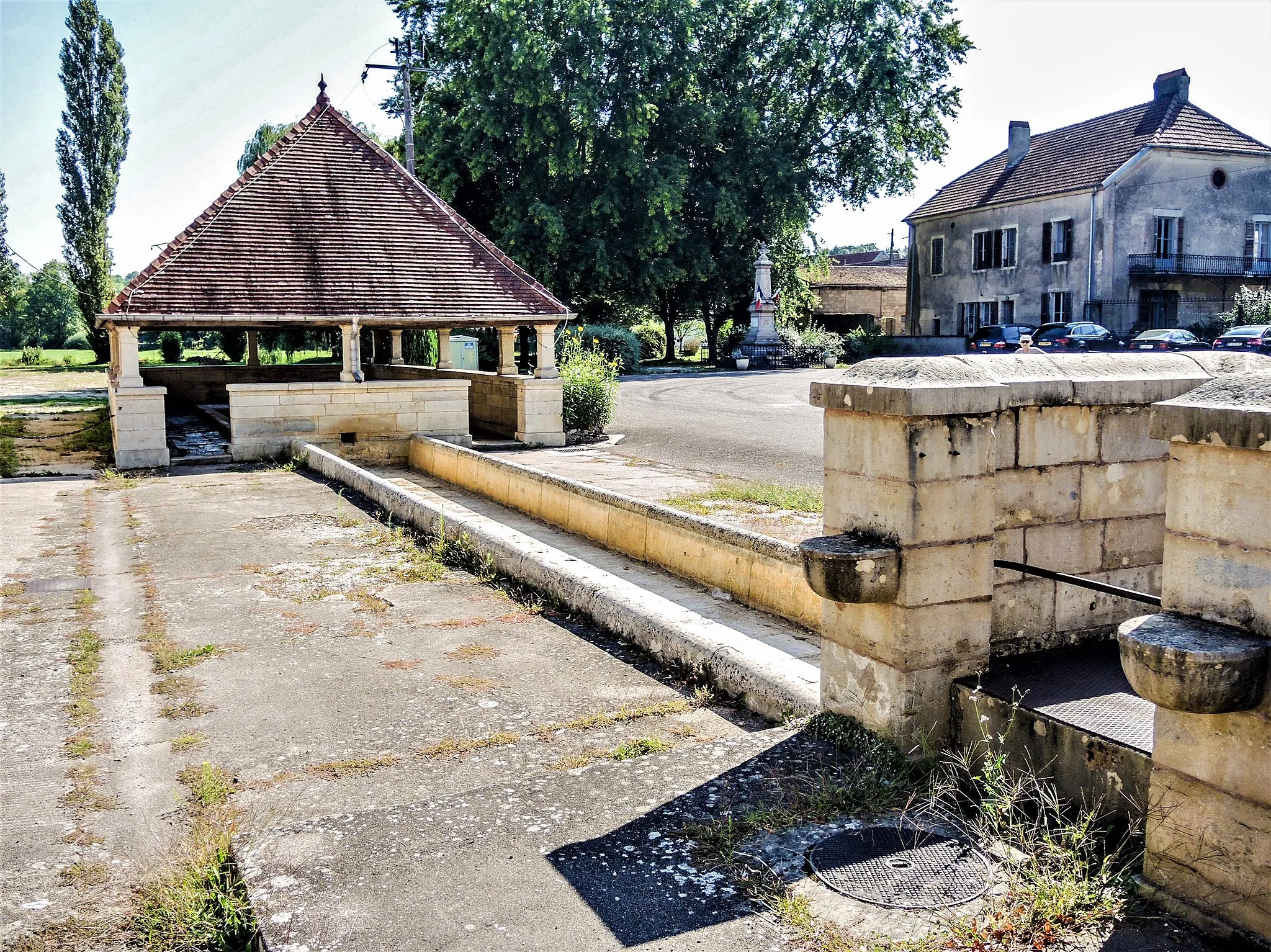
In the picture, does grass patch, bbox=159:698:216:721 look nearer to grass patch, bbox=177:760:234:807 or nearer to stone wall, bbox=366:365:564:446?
grass patch, bbox=177:760:234:807

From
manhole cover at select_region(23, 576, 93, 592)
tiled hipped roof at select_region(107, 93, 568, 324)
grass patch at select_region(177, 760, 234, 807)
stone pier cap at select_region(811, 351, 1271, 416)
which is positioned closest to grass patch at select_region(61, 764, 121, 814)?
grass patch at select_region(177, 760, 234, 807)

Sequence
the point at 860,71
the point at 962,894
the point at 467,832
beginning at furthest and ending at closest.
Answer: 1. the point at 860,71
2. the point at 467,832
3. the point at 962,894

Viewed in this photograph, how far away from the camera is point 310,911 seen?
142 inches

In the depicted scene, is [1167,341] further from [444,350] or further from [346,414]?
[346,414]

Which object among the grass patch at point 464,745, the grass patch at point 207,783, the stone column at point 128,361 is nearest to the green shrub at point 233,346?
the stone column at point 128,361

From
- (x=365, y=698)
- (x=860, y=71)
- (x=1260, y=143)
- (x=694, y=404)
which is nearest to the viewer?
(x=365, y=698)

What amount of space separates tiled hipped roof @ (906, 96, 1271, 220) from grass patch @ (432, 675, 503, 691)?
3932cm

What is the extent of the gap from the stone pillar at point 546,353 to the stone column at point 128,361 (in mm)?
6498

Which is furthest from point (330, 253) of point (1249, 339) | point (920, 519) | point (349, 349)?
point (1249, 339)

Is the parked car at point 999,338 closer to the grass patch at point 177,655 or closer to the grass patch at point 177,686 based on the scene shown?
the grass patch at point 177,655

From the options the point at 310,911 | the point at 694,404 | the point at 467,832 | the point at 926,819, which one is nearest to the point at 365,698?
the point at 467,832

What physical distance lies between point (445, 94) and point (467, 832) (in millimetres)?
40870

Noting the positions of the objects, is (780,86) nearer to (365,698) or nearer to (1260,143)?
(1260,143)

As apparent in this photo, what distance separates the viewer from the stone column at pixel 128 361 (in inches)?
666
